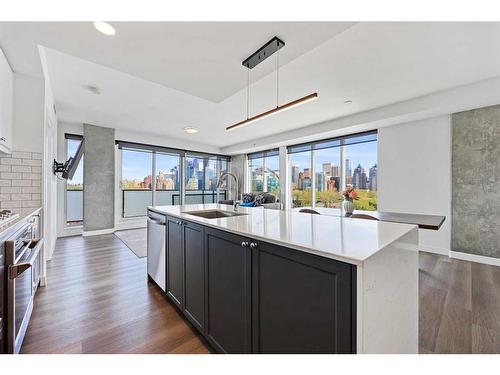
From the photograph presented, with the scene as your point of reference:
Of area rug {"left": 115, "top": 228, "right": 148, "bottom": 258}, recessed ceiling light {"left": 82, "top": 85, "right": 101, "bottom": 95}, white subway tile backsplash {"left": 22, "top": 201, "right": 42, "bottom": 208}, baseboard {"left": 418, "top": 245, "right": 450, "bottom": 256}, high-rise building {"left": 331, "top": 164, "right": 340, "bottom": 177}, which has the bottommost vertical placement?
area rug {"left": 115, "top": 228, "right": 148, "bottom": 258}

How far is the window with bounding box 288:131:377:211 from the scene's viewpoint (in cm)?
474

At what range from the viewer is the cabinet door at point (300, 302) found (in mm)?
820

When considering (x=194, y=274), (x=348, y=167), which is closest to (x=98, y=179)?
(x=194, y=274)

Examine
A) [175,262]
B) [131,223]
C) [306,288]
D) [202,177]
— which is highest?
[202,177]

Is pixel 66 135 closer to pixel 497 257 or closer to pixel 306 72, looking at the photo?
pixel 306 72

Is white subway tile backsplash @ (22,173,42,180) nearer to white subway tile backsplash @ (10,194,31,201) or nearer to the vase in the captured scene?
white subway tile backsplash @ (10,194,31,201)

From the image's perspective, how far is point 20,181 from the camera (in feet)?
7.42

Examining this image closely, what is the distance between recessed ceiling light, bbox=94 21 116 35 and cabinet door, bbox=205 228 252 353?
5.29 feet

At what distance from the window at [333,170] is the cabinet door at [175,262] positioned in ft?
12.3

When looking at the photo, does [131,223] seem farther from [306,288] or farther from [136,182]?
→ [306,288]

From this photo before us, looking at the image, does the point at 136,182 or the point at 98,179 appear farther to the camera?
the point at 136,182

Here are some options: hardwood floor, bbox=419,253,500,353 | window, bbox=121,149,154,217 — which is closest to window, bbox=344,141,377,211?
hardwood floor, bbox=419,253,500,353

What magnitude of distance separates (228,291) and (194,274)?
439 millimetres
